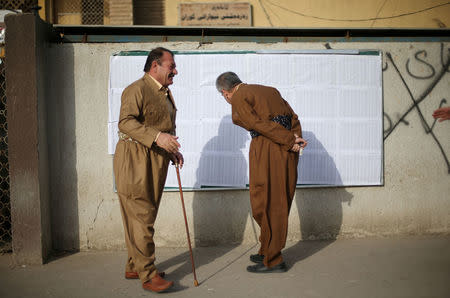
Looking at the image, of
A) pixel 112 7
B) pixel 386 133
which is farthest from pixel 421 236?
pixel 112 7

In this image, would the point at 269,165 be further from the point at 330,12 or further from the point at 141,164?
the point at 330,12

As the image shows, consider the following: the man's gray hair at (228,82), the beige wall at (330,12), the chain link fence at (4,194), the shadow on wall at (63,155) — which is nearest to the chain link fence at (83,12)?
the beige wall at (330,12)

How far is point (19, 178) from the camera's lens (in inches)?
173

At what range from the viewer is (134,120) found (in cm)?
355

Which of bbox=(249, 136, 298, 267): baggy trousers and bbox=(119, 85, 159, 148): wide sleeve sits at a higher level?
bbox=(119, 85, 159, 148): wide sleeve

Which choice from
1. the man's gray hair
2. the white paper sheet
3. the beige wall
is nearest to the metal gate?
the white paper sheet

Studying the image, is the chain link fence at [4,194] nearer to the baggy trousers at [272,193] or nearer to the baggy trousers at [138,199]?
the baggy trousers at [138,199]

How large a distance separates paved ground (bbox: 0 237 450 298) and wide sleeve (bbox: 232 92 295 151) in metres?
1.21

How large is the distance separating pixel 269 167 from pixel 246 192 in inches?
39.4

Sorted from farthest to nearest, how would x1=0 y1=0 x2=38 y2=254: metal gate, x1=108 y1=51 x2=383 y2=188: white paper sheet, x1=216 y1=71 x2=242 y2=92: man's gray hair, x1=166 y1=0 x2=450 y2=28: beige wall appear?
x1=166 y1=0 x2=450 y2=28: beige wall
x1=108 y1=51 x2=383 y2=188: white paper sheet
x1=0 y1=0 x2=38 y2=254: metal gate
x1=216 y1=71 x2=242 y2=92: man's gray hair

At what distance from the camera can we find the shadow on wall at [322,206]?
5141mm

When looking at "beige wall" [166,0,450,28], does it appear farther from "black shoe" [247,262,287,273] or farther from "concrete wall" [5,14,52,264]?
"black shoe" [247,262,287,273]

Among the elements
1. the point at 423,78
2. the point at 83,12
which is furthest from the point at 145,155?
the point at 83,12

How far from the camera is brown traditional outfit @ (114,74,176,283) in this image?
11.7 ft
